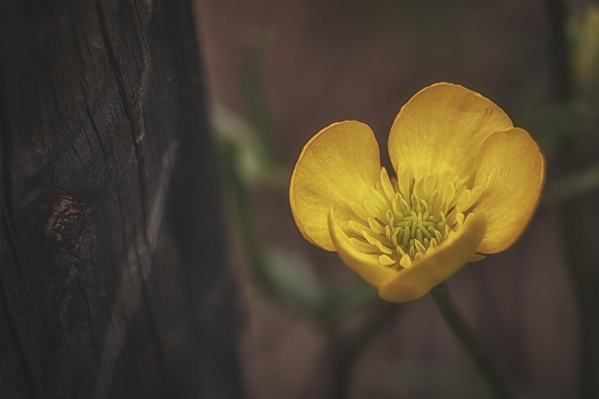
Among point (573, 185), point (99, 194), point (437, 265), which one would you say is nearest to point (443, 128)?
point (437, 265)

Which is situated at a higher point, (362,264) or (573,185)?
(362,264)

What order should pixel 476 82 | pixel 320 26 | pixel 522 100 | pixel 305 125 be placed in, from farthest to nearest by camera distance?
pixel 320 26, pixel 305 125, pixel 476 82, pixel 522 100

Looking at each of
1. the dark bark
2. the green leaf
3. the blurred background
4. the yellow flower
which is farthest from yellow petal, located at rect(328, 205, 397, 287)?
the green leaf

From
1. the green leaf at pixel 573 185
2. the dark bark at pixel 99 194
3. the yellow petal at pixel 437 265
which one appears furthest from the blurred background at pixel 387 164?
the yellow petal at pixel 437 265

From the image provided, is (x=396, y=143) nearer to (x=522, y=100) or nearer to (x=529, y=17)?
(x=522, y=100)

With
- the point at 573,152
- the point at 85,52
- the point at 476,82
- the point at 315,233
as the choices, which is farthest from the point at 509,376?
the point at 85,52

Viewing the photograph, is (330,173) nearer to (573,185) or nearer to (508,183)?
(508,183)
